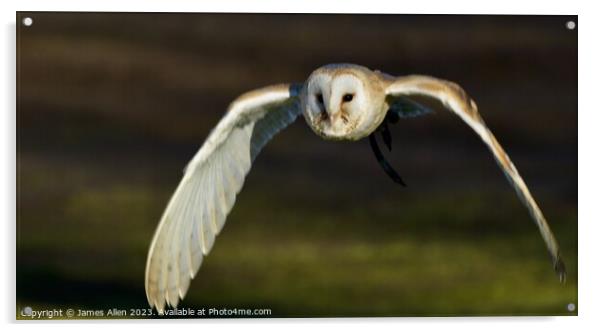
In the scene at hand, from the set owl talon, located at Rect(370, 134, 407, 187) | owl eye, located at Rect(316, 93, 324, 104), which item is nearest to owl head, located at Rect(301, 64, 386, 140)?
owl eye, located at Rect(316, 93, 324, 104)

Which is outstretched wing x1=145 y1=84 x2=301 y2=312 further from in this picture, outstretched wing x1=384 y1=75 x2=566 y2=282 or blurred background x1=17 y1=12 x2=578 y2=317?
outstretched wing x1=384 y1=75 x2=566 y2=282

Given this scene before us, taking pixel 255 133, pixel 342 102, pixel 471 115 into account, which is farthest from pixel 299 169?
pixel 471 115

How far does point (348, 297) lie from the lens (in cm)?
261

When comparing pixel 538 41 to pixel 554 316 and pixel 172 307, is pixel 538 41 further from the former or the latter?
pixel 172 307

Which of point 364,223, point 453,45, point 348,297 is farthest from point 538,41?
point 348,297

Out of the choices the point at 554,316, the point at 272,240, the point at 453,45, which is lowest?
the point at 554,316

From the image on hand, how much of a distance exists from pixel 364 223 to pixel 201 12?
2.14 feet

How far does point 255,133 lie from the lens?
2633 millimetres

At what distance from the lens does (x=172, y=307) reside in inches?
102

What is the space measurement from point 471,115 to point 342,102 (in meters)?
0.30

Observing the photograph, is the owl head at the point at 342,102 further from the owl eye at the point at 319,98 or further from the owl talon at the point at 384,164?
the owl talon at the point at 384,164

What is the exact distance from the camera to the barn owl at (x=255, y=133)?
→ 8.02 feet

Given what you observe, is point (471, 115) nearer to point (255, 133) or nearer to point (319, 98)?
point (319, 98)

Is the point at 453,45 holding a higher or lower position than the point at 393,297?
higher
